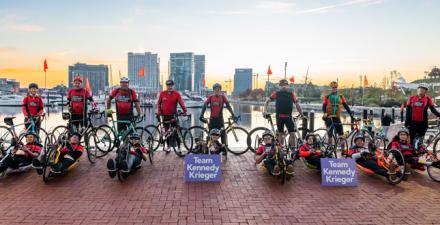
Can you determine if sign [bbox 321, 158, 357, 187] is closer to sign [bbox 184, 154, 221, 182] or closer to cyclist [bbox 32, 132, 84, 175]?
sign [bbox 184, 154, 221, 182]

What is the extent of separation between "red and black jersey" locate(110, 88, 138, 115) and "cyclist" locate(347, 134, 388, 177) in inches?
196

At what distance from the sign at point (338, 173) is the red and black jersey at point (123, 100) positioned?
14.5ft

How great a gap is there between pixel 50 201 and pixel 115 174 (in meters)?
1.29

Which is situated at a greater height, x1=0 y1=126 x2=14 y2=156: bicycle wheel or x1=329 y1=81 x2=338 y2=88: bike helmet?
x1=329 y1=81 x2=338 y2=88: bike helmet

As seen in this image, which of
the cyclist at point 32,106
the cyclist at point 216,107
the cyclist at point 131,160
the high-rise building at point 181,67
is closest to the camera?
the cyclist at point 131,160

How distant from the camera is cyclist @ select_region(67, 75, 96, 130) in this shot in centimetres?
827

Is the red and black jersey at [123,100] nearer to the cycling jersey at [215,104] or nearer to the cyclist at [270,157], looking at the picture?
the cycling jersey at [215,104]

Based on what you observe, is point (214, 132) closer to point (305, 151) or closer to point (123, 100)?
point (305, 151)

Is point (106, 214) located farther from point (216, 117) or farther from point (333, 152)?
point (333, 152)

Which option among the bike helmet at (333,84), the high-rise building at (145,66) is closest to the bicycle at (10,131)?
the bike helmet at (333,84)

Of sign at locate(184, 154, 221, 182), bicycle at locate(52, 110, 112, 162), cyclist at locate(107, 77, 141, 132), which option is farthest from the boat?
sign at locate(184, 154, 221, 182)

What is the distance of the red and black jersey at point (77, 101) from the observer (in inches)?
325

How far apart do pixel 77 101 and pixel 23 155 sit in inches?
71.7

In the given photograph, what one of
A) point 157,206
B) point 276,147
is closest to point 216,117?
point 276,147
